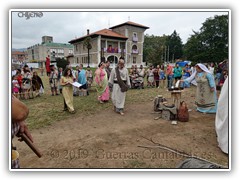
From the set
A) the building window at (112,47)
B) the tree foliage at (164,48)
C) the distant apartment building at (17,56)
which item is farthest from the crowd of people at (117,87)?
the tree foliage at (164,48)

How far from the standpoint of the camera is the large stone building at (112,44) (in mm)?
30391

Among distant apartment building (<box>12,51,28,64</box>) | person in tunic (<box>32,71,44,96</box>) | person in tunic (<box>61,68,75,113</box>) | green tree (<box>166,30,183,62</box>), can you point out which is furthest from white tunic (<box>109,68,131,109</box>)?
green tree (<box>166,30,183,62</box>)

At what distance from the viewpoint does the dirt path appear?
9.57ft

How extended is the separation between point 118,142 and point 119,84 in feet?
8.29

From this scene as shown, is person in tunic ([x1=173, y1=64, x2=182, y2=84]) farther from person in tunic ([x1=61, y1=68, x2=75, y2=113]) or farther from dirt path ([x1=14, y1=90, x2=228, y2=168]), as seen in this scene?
person in tunic ([x1=61, y1=68, x2=75, y2=113])

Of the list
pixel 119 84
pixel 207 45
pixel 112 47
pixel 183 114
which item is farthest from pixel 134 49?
pixel 183 114

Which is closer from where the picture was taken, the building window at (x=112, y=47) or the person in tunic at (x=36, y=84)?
the person in tunic at (x=36, y=84)

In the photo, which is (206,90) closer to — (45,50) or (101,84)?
(101,84)

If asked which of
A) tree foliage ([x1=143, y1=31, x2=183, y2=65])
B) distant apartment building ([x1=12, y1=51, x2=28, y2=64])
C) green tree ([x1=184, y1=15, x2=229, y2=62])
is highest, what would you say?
tree foliage ([x1=143, y1=31, x2=183, y2=65])

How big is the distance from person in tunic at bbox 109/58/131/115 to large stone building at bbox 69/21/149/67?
23.5 metres

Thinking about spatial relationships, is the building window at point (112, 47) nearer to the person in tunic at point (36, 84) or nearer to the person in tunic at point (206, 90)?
the person in tunic at point (36, 84)

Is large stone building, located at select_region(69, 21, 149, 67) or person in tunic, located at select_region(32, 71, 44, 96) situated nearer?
person in tunic, located at select_region(32, 71, 44, 96)

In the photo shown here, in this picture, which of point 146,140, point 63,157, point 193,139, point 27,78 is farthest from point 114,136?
point 27,78

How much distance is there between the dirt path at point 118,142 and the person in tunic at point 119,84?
677 mm
